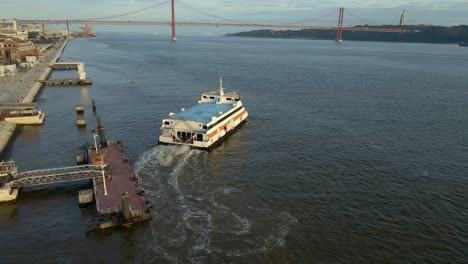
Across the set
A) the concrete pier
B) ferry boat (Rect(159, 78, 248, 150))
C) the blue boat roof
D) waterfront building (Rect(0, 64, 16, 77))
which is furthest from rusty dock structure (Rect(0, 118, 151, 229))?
waterfront building (Rect(0, 64, 16, 77))

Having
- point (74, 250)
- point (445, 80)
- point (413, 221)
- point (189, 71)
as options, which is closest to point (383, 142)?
point (413, 221)

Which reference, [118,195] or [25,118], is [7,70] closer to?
[25,118]

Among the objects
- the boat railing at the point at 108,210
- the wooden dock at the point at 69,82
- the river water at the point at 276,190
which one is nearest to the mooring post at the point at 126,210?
the river water at the point at 276,190

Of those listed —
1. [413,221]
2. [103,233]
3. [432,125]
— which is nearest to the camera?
[103,233]

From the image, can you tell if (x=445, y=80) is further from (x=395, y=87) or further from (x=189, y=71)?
(x=189, y=71)

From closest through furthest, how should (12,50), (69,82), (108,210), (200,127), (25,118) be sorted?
(108,210)
(200,127)
(25,118)
(69,82)
(12,50)

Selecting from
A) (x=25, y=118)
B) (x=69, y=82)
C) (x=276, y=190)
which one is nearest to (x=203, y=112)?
(x=276, y=190)
